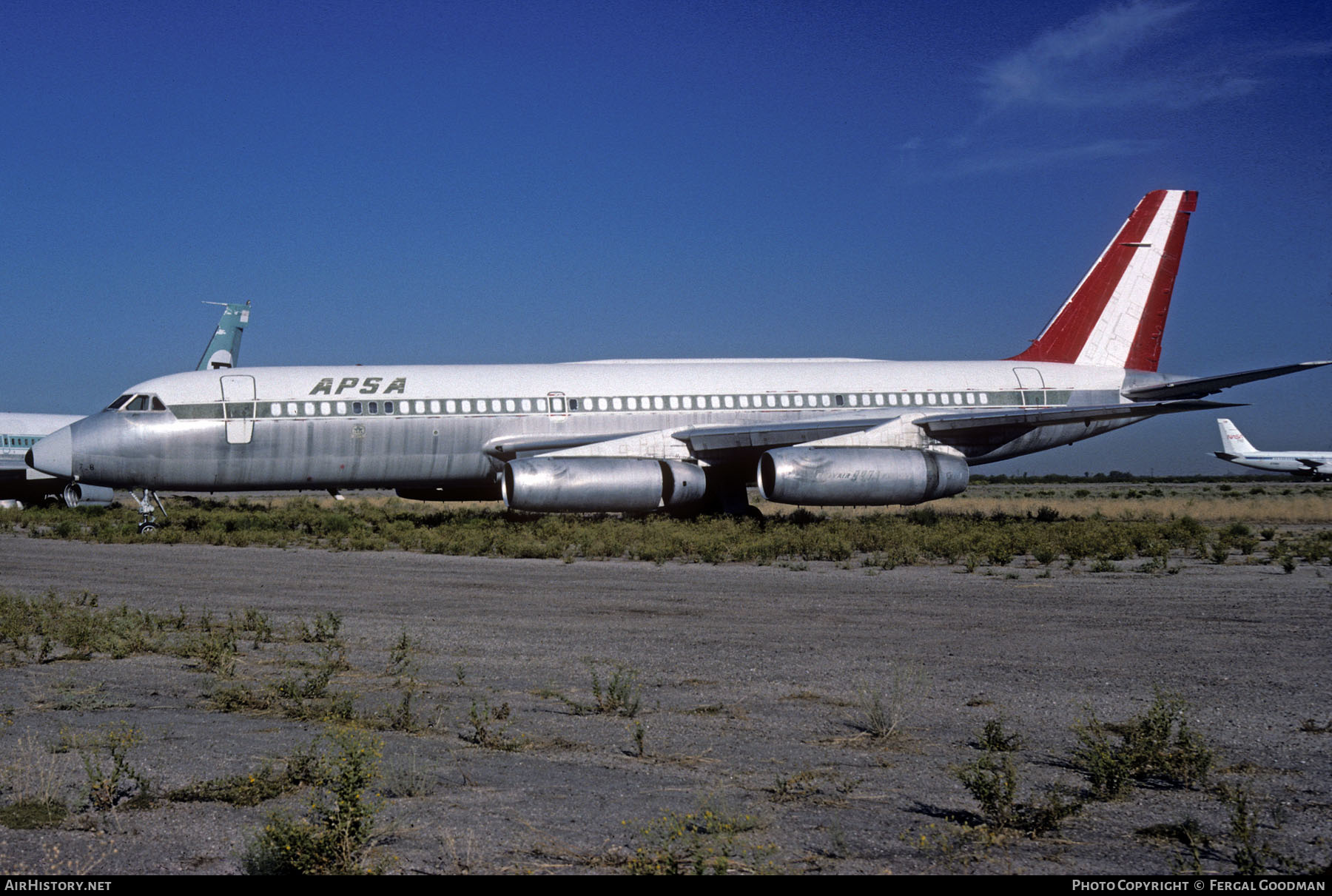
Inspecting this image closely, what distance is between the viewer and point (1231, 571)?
15.2 m

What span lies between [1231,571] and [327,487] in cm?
1673

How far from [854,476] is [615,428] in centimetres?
547

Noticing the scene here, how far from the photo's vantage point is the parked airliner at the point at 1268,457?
7188 centimetres

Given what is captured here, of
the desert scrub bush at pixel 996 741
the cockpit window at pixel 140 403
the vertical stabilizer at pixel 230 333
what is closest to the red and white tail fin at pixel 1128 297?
the cockpit window at pixel 140 403

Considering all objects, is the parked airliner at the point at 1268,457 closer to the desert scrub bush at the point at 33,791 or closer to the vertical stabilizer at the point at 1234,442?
the vertical stabilizer at the point at 1234,442

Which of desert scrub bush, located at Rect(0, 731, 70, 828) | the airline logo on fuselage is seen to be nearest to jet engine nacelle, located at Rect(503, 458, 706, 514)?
the airline logo on fuselage

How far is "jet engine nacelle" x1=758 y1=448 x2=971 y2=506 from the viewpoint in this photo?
67.5 ft

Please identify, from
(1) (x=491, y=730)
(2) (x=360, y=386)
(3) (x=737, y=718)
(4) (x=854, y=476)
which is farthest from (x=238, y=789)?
(2) (x=360, y=386)

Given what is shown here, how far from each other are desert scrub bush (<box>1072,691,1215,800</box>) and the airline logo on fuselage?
18.3m

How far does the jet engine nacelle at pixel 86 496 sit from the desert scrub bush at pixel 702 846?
36236 mm

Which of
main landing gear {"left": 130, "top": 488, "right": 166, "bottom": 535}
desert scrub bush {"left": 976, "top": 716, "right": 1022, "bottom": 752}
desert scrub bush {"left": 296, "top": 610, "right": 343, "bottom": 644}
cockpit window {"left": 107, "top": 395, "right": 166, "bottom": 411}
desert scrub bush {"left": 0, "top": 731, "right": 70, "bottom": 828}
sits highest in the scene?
cockpit window {"left": 107, "top": 395, "right": 166, "bottom": 411}

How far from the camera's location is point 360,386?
21.7 meters

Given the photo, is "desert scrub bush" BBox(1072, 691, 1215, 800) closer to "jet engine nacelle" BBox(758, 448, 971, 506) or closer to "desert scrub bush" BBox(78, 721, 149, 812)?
"desert scrub bush" BBox(78, 721, 149, 812)

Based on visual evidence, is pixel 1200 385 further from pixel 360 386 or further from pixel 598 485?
pixel 360 386
